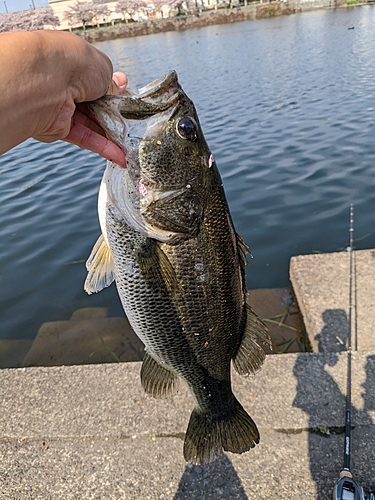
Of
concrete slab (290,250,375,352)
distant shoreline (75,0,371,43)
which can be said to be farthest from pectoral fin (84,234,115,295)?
distant shoreline (75,0,371,43)

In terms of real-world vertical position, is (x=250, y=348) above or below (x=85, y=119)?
below

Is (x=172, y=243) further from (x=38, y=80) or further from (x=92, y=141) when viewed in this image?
(x=38, y=80)

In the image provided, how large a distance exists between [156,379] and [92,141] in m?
1.31

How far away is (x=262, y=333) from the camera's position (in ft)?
6.77

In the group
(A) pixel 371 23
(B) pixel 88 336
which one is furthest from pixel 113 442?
(A) pixel 371 23

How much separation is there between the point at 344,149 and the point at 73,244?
7.14m

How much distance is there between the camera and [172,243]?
69.1 inches

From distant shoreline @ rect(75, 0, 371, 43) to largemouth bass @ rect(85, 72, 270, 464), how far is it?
67.5 metres

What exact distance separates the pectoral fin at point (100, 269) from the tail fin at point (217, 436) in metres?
0.94

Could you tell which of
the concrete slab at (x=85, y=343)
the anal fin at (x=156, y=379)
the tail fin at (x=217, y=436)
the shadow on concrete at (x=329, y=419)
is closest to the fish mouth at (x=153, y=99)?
the anal fin at (x=156, y=379)

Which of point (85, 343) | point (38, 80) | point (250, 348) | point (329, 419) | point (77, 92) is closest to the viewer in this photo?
point (38, 80)

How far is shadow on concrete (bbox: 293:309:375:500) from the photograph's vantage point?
2.27 metres

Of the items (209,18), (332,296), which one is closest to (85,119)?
(332,296)

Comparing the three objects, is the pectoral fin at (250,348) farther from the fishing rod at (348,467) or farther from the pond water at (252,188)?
the pond water at (252,188)
